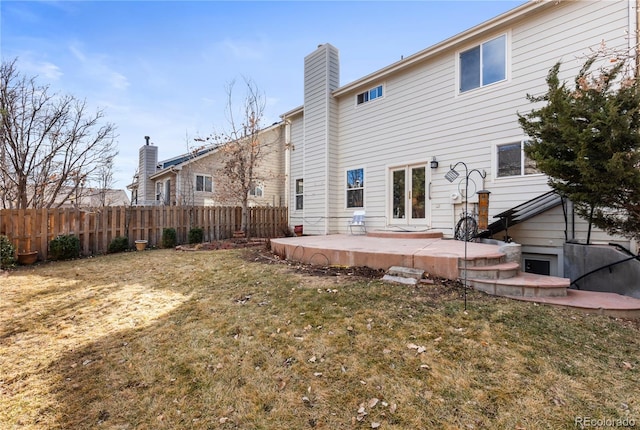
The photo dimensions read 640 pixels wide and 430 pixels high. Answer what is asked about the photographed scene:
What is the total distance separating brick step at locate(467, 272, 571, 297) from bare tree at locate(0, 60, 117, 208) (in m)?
11.7

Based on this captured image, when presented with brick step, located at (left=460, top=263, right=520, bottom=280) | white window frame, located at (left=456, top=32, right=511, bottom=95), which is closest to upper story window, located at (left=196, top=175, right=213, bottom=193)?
white window frame, located at (left=456, top=32, right=511, bottom=95)

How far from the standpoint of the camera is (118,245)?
29.2 feet

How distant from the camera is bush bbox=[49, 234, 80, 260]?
7629mm

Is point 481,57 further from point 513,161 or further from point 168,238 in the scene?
point 168,238

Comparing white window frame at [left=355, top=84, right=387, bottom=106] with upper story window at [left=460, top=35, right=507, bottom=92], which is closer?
upper story window at [left=460, top=35, right=507, bottom=92]

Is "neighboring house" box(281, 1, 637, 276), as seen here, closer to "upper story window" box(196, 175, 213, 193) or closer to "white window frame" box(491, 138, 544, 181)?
"white window frame" box(491, 138, 544, 181)

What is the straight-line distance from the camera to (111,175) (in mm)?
15102

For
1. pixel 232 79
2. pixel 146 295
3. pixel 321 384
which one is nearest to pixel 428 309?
pixel 321 384

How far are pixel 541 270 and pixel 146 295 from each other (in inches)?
308

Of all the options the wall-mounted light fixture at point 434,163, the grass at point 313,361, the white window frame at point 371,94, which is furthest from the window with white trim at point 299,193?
the grass at point 313,361

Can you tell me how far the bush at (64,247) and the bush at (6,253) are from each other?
889 millimetres

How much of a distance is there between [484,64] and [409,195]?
3699 mm

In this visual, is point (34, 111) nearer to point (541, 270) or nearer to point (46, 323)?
point (46, 323)

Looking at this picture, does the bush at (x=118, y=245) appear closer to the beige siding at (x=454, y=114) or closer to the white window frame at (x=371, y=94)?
the beige siding at (x=454, y=114)
